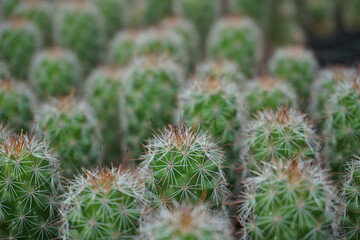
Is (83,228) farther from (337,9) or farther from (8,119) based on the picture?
(337,9)

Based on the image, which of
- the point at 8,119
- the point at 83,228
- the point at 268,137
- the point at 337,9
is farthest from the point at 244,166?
the point at 337,9

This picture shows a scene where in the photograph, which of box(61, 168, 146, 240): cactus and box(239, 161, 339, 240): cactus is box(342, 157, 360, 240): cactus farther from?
box(61, 168, 146, 240): cactus

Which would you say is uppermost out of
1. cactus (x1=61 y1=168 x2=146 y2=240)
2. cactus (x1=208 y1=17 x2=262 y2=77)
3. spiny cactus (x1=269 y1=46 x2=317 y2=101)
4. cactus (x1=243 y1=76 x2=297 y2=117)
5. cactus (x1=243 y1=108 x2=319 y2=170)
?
cactus (x1=61 y1=168 x2=146 y2=240)

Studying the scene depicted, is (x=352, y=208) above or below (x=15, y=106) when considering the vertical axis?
below

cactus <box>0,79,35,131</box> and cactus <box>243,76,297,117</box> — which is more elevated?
cactus <box>0,79,35,131</box>

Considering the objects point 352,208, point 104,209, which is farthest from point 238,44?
point 104,209

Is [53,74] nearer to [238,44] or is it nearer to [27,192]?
[238,44]

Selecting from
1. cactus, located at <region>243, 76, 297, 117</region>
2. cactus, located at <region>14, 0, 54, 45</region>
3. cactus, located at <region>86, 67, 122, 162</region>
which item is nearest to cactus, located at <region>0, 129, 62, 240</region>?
cactus, located at <region>243, 76, 297, 117</region>
